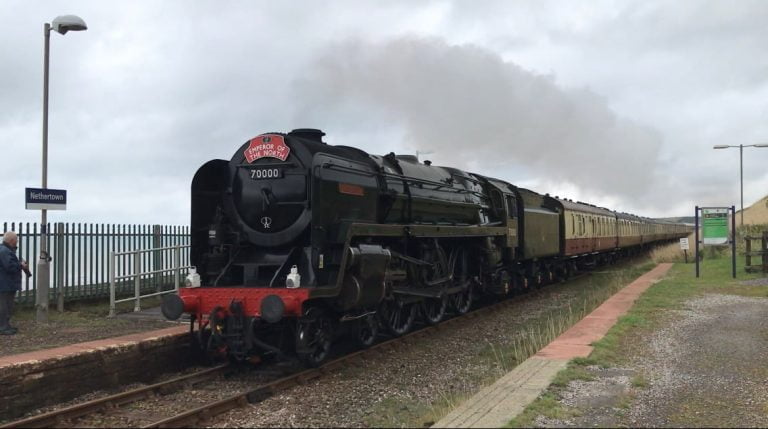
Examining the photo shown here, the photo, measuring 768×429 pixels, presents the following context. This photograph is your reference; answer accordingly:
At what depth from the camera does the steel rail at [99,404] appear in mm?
5302

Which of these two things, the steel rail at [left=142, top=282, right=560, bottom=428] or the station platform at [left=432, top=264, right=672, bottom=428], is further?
the steel rail at [left=142, top=282, right=560, bottom=428]

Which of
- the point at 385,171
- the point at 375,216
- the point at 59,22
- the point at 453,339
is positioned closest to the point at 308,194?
the point at 375,216

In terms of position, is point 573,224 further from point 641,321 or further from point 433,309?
point 641,321

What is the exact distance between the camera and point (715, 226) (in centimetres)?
1759

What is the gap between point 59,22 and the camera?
9.98m

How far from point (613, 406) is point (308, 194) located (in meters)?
4.03

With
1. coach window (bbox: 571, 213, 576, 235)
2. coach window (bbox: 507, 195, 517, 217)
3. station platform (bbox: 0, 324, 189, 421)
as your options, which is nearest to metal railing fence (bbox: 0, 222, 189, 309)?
station platform (bbox: 0, 324, 189, 421)

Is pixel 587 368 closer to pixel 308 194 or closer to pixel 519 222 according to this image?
pixel 308 194

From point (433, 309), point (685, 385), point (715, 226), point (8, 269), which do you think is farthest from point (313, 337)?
point (715, 226)

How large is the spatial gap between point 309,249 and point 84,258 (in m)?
6.44

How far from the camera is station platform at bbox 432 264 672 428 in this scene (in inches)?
180

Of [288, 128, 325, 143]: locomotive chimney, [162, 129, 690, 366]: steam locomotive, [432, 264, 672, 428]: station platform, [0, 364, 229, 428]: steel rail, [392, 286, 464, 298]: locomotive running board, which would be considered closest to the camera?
[432, 264, 672, 428]: station platform

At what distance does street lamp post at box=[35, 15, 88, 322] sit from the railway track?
411 cm

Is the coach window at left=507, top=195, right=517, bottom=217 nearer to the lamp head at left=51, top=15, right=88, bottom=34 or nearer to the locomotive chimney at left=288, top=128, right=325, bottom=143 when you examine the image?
the locomotive chimney at left=288, top=128, right=325, bottom=143
